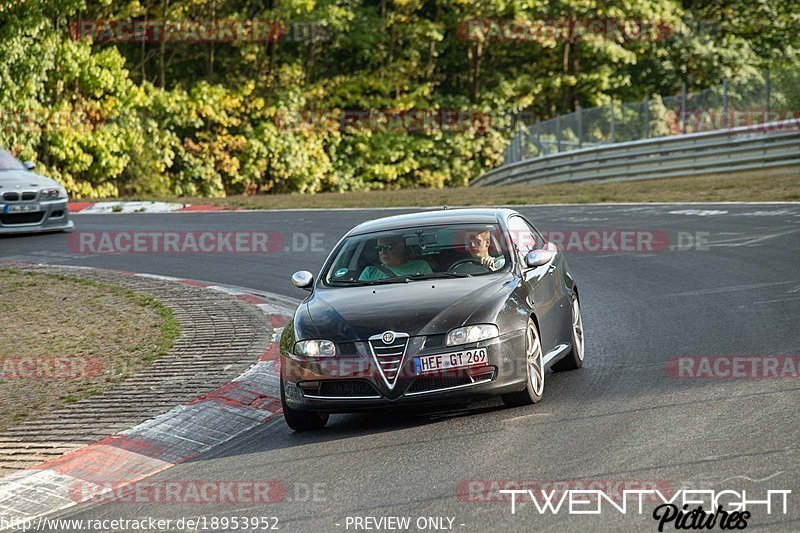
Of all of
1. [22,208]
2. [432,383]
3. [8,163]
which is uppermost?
[432,383]

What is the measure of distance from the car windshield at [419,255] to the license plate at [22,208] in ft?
45.7

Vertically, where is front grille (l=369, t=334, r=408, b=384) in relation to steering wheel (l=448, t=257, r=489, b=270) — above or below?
below

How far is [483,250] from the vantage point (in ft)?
30.6

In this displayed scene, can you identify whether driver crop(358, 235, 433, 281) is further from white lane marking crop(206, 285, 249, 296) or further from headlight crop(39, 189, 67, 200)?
headlight crop(39, 189, 67, 200)

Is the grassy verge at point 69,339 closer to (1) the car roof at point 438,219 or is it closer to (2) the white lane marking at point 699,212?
(1) the car roof at point 438,219

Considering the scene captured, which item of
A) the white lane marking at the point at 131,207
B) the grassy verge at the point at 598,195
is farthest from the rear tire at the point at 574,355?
the white lane marking at the point at 131,207

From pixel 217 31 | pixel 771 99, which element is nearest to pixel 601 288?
pixel 771 99

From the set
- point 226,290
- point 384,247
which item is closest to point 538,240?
point 384,247

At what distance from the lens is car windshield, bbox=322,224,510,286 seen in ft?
30.0

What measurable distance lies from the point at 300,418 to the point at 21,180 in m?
15.3

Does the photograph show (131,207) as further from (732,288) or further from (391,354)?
(391,354)

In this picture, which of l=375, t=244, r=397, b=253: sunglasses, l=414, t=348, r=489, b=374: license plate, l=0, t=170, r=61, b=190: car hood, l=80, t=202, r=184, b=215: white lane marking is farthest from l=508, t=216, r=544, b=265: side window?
l=80, t=202, r=184, b=215: white lane marking

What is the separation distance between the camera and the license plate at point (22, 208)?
22.0 m

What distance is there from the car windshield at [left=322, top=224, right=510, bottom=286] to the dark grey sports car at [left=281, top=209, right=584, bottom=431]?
0.03ft
